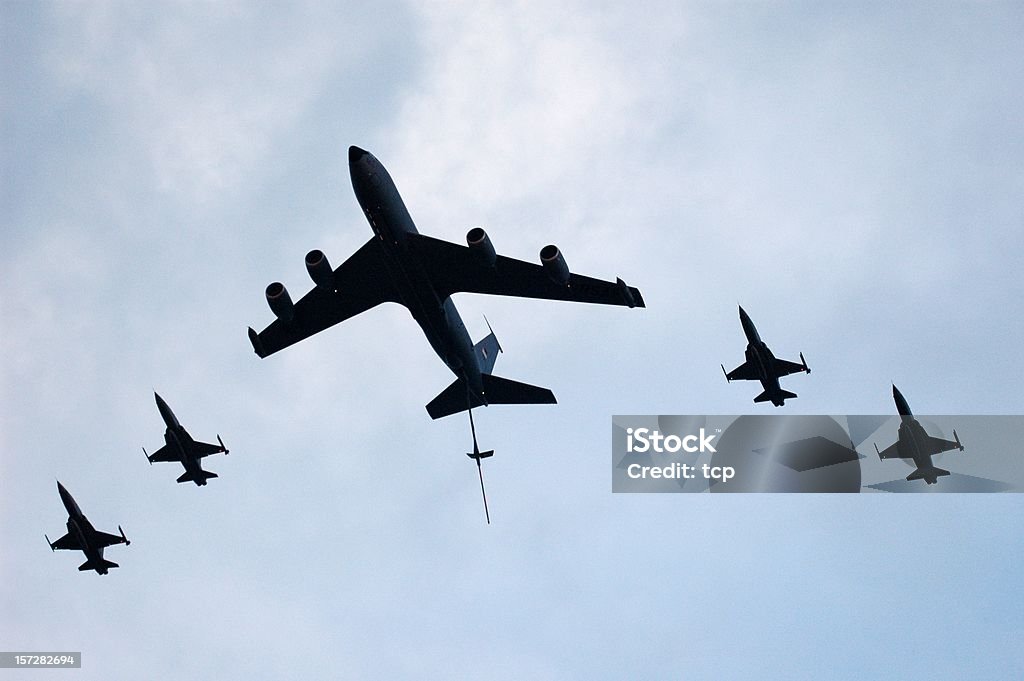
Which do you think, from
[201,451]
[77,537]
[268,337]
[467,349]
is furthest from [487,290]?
[77,537]

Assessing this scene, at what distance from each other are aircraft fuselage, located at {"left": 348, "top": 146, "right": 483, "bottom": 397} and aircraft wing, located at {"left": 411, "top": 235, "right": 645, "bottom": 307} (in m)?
0.56

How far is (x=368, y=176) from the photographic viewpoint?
36344 millimetres

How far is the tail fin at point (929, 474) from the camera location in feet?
183

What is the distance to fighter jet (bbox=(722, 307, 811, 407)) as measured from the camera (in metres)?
52.3

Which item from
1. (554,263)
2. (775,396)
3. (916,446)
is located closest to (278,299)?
(554,263)

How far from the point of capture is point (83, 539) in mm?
55688

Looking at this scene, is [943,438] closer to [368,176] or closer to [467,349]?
[467,349]

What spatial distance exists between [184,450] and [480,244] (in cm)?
2382

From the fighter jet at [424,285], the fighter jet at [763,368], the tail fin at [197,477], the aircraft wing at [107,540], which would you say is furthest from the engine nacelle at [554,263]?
the aircraft wing at [107,540]

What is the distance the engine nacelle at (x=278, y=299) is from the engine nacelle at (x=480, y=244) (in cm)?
791

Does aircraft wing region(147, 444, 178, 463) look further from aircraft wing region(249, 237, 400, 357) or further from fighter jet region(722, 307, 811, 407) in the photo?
fighter jet region(722, 307, 811, 407)

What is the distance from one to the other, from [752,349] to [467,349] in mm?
17100

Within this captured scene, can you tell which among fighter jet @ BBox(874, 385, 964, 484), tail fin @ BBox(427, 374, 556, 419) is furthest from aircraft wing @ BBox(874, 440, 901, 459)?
tail fin @ BBox(427, 374, 556, 419)

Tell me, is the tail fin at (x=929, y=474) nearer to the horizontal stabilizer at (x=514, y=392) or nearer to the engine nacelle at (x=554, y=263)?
the horizontal stabilizer at (x=514, y=392)
